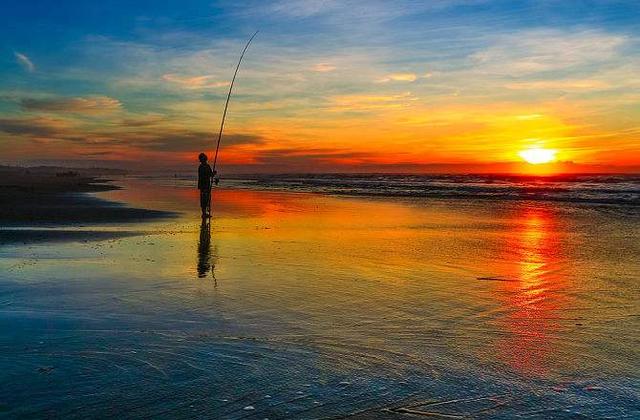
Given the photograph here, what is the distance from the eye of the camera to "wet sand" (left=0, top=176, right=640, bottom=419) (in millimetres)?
3887

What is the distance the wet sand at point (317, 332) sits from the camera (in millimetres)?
3887

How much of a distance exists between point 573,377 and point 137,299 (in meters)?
4.72

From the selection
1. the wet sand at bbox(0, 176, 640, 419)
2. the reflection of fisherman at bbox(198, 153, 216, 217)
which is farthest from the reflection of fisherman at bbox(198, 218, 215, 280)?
the reflection of fisherman at bbox(198, 153, 216, 217)

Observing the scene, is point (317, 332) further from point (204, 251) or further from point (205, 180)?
point (205, 180)

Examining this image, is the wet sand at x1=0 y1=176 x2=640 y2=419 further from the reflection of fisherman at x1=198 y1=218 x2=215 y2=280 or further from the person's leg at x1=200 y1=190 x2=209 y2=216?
the person's leg at x1=200 y1=190 x2=209 y2=216

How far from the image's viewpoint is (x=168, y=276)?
8273mm

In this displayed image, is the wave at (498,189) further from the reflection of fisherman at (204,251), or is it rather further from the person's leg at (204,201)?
the reflection of fisherman at (204,251)

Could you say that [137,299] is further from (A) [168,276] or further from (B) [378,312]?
(B) [378,312]

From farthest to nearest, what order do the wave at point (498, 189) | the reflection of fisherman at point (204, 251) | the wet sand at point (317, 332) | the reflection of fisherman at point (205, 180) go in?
1. the wave at point (498, 189)
2. the reflection of fisherman at point (205, 180)
3. the reflection of fisherman at point (204, 251)
4. the wet sand at point (317, 332)

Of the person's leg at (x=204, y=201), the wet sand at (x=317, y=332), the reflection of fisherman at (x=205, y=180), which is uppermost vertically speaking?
the reflection of fisherman at (x=205, y=180)

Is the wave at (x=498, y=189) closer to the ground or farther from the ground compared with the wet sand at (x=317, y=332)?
farther from the ground

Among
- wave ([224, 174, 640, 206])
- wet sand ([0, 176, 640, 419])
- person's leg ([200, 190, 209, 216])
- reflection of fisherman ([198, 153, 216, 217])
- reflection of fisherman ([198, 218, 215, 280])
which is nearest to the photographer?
wet sand ([0, 176, 640, 419])

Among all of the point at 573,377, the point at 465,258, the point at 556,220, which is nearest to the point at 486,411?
the point at 573,377

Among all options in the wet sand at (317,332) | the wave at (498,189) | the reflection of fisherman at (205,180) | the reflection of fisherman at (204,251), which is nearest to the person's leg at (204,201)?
the reflection of fisherman at (205,180)
